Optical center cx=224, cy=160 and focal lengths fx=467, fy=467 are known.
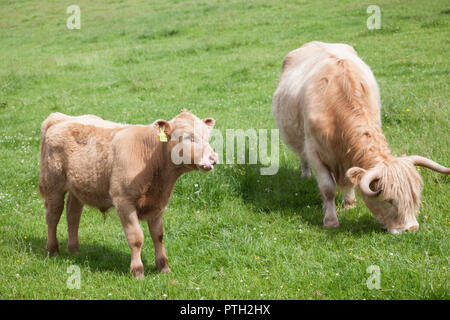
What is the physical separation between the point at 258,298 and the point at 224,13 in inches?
898

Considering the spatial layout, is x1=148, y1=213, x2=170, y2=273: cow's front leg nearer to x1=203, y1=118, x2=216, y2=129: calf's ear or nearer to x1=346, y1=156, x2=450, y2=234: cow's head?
x1=203, y1=118, x2=216, y2=129: calf's ear

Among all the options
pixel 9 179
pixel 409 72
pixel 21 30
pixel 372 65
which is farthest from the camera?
pixel 21 30

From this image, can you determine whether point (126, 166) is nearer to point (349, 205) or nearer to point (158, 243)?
point (158, 243)

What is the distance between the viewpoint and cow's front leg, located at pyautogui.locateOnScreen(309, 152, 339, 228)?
21.5 ft

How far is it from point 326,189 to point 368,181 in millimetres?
1248

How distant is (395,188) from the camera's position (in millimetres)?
5609

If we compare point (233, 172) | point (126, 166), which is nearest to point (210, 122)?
point (126, 166)

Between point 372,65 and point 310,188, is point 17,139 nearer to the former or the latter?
point 310,188

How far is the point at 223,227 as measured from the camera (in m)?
6.70

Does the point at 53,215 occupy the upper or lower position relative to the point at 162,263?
upper

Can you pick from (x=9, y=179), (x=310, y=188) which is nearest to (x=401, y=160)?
(x=310, y=188)

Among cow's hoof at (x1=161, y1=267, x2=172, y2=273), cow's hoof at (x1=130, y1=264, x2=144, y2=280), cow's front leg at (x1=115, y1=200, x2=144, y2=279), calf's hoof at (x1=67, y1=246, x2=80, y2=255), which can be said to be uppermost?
cow's front leg at (x1=115, y1=200, x2=144, y2=279)

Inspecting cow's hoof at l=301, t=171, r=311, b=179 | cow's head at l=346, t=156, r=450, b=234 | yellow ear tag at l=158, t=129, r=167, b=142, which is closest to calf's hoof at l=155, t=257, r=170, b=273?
yellow ear tag at l=158, t=129, r=167, b=142

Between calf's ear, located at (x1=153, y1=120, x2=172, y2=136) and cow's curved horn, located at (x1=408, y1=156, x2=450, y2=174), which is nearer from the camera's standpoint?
calf's ear, located at (x1=153, y1=120, x2=172, y2=136)
